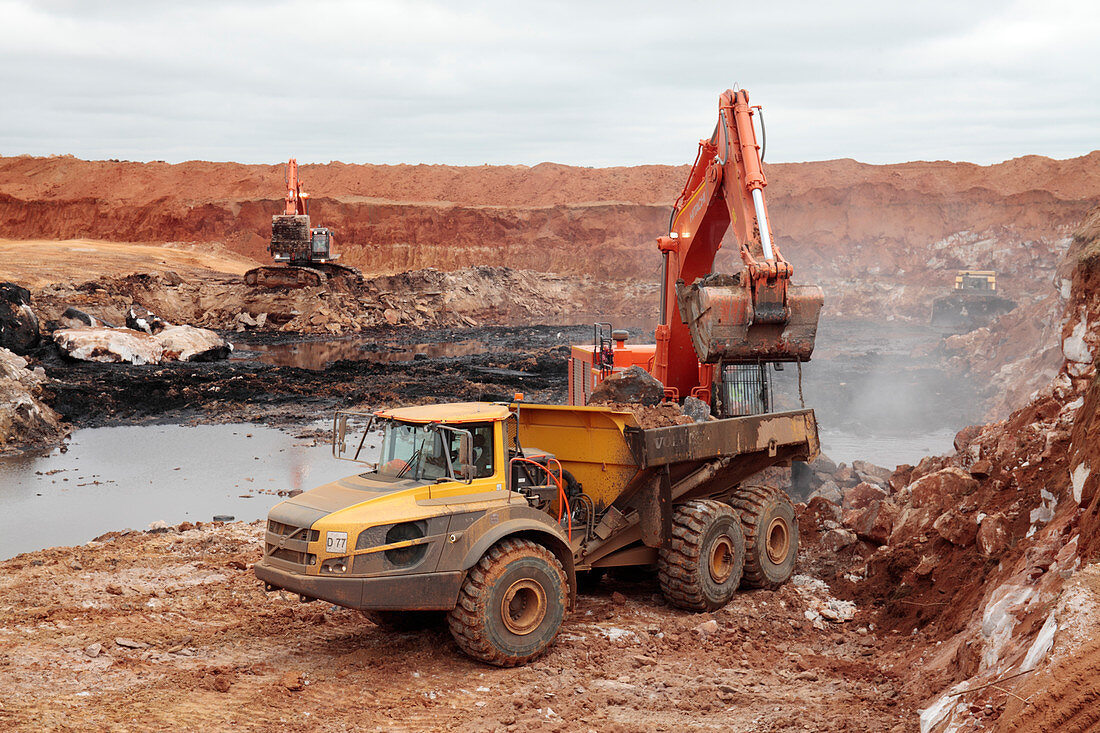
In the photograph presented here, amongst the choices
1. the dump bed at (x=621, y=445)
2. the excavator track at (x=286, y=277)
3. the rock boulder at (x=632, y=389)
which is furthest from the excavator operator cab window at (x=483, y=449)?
the excavator track at (x=286, y=277)

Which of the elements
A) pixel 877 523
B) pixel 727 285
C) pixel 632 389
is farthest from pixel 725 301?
pixel 877 523

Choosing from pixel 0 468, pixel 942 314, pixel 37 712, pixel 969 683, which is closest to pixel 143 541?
pixel 37 712

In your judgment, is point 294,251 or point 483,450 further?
point 294,251

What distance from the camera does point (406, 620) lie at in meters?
7.80

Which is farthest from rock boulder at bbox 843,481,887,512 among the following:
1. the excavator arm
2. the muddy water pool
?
the muddy water pool

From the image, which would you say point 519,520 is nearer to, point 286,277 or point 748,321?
point 748,321

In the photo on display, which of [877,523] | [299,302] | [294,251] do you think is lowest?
[877,523]

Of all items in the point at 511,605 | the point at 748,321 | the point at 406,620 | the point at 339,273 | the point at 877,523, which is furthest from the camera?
the point at 339,273

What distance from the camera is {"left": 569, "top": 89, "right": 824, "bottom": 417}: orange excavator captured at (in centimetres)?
920

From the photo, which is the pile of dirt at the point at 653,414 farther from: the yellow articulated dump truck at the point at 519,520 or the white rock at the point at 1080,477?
the white rock at the point at 1080,477

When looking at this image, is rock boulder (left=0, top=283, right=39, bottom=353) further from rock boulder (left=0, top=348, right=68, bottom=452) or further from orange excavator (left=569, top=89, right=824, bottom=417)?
orange excavator (left=569, top=89, right=824, bottom=417)

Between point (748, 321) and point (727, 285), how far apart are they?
424 millimetres

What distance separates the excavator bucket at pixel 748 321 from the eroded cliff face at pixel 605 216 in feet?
153

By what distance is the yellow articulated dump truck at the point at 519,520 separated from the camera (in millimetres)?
6488
